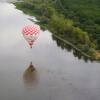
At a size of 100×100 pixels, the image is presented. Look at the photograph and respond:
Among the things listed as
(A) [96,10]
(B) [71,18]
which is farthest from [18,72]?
(A) [96,10]

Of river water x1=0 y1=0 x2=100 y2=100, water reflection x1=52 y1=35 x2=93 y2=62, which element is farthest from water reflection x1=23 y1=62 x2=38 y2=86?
water reflection x1=52 y1=35 x2=93 y2=62

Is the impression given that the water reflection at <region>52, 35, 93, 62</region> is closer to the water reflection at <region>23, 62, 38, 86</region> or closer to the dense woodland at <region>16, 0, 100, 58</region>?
the dense woodland at <region>16, 0, 100, 58</region>

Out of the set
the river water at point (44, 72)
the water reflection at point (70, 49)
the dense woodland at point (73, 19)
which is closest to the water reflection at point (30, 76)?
the river water at point (44, 72)

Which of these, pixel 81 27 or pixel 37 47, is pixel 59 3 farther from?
pixel 37 47

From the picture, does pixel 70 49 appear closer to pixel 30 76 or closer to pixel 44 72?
pixel 44 72

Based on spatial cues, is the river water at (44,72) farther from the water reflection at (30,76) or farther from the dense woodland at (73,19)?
the dense woodland at (73,19)

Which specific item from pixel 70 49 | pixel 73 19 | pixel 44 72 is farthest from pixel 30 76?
pixel 73 19

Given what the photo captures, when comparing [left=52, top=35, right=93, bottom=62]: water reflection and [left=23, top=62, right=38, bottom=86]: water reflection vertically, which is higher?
[left=23, top=62, right=38, bottom=86]: water reflection
